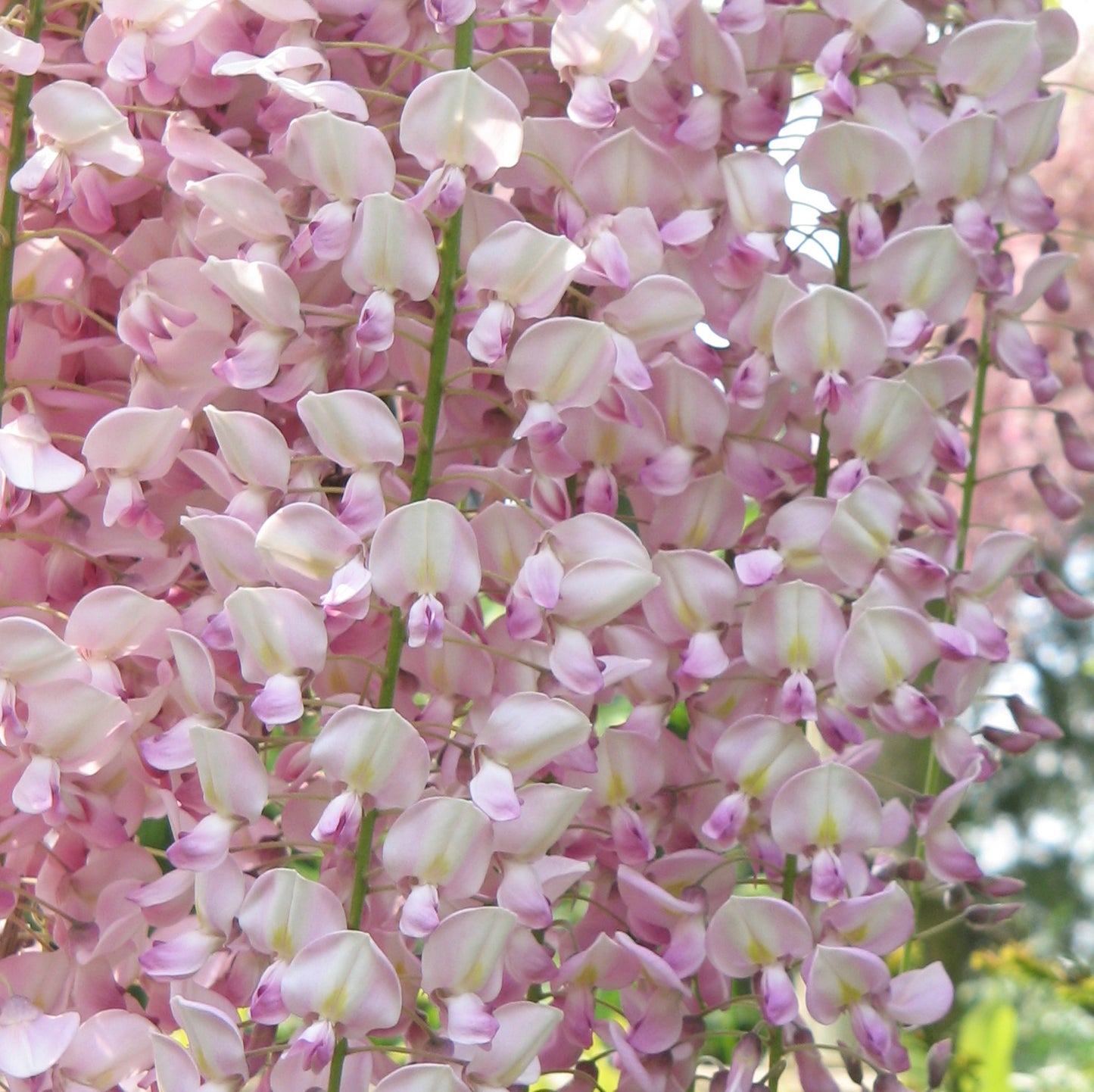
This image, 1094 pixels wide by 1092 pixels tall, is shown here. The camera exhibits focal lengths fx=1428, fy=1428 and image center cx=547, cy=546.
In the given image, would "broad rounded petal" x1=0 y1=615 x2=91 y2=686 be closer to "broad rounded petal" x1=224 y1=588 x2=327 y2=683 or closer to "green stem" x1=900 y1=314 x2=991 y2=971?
"broad rounded petal" x1=224 y1=588 x2=327 y2=683

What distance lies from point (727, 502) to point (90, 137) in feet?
0.87

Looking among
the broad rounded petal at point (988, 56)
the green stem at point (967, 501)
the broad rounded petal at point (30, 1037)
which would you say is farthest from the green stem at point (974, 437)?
the broad rounded petal at point (30, 1037)

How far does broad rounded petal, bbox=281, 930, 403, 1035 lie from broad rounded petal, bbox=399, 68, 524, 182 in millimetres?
252

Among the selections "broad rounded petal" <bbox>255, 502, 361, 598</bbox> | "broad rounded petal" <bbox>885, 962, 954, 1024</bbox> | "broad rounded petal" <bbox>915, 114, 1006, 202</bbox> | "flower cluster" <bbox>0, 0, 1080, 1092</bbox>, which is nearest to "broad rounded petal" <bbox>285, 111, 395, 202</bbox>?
"flower cluster" <bbox>0, 0, 1080, 1092</bbox>

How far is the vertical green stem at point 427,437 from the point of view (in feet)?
1.55

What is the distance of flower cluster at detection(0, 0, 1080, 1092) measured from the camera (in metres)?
0.46

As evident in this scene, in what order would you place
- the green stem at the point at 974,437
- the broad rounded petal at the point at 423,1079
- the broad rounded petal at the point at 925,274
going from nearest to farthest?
the broad rounded petal at the point at 423,1079 < the broad rounded petal at the point at 925,274 < the green stem at the point at 974,437

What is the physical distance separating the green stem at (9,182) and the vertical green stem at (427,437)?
158mm

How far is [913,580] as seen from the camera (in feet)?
1.72

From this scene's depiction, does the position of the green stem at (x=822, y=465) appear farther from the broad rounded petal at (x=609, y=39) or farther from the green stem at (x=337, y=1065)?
the green stem at (x=337, y=1065)

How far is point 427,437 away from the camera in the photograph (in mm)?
483

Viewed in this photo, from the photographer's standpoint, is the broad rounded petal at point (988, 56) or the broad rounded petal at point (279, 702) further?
the broad rounded petal at point (988, 56)

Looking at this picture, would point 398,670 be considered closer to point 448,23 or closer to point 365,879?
point 365,879

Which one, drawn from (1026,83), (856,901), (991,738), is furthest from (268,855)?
(1026,83)
